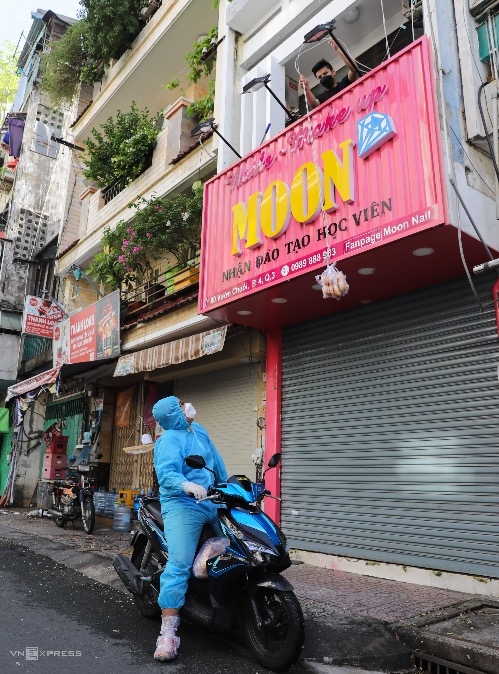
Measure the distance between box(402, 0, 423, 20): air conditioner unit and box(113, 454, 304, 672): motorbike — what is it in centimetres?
585

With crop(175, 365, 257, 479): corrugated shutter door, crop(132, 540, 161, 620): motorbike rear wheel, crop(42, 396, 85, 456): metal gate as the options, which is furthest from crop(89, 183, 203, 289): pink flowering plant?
crop(132, 540, 161, 620): motorbike rear wheel

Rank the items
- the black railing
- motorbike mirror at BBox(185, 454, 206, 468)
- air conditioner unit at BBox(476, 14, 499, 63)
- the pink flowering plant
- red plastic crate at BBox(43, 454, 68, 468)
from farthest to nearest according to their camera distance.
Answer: red plastic crate at BBox(43, 454, 68, 468), the black railing, the pink flowering plant, air conditioner unit at BBox(476, 14, 499, 63), motorbike mirror at BBox(185, 454, 206, 468)

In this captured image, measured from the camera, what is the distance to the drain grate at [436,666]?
3.38 metres

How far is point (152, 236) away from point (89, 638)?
793 cm

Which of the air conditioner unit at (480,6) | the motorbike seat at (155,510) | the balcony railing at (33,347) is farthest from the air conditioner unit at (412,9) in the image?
the balcony railing at (33,347)

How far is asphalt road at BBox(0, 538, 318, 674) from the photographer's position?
10.6 ft

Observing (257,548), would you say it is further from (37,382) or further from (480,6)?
(37,382)

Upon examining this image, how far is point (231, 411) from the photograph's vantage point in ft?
30.3

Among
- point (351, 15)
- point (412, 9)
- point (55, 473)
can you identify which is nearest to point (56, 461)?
point (55, 473)

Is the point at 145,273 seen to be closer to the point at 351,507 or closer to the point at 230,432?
the point at 230,432

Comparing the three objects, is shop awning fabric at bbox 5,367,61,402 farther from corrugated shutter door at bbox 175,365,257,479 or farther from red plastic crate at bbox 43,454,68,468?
corrugated shutter door at bbox 175,365,257,479

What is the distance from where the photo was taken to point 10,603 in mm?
4559

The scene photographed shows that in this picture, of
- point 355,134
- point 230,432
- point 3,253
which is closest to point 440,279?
point 355,134

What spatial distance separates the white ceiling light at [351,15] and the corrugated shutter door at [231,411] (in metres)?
5.47
